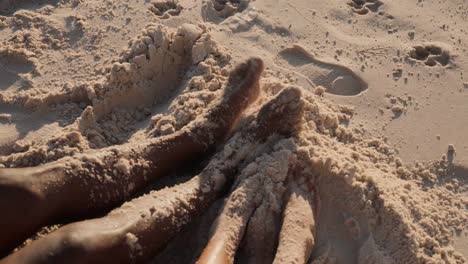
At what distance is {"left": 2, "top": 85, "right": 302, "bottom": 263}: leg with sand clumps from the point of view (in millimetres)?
1421

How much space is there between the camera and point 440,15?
3018mm

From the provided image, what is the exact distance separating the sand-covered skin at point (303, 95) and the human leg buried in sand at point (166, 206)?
0.32 feet

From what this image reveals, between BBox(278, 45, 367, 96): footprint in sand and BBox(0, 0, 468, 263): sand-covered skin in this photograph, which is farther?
BBox(278, 45, 367, 96): footprint in sand

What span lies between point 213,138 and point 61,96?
0.94 metres

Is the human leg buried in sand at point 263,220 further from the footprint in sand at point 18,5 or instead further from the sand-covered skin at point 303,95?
the footprint in sand at point 18,5

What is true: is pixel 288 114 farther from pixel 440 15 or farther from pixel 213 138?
pixel 440 15

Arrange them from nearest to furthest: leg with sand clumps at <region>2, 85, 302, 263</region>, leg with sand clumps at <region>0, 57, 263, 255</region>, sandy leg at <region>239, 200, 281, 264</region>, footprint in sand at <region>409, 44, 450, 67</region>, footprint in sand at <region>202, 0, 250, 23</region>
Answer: leg with sand clumps at <region>2, 85, 302, 263</region>
leg with sand clumps at <region>0, 57, 263, 255</region>
sandy leg at <region>239, 200, 281, 264</region>
footprint in sand at <region>409, 44, 450, 67</region>
footprint in sand at <region>202, 0, 250, 23</region>

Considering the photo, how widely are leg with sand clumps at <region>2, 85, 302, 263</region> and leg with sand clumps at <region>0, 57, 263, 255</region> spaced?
11cm

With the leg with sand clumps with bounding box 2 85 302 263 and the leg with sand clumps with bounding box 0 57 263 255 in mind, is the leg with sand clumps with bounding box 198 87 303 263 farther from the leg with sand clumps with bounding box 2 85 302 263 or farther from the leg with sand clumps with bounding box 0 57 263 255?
the leg with sand clumps with bounding box 0 57 263 255

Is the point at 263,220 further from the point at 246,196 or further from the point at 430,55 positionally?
the point at 430,55

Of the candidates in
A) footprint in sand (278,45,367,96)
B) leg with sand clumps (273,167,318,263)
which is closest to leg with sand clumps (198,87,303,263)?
leg with sand clumps (273,167,318,263)

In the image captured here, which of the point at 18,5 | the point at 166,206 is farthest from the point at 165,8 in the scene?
the point at 166,206

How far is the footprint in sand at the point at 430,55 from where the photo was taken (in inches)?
107

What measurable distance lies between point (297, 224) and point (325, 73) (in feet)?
3.81
